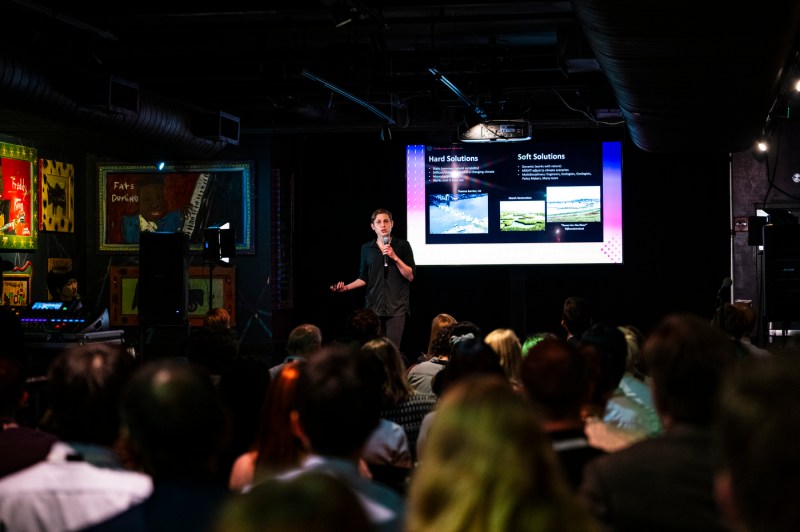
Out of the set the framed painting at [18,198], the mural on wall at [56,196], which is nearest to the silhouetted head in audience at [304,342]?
the framed painting at [18,198]

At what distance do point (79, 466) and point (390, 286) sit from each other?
762 cm

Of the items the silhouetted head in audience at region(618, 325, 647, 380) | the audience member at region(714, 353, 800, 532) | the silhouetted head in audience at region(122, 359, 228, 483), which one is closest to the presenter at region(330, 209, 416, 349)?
the silhouetted head in audience at region(618, 325, 647, 380)

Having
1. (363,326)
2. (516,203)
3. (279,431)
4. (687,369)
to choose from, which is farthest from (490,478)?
(516,203)

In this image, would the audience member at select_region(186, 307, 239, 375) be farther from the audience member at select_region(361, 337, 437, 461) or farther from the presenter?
the presenter

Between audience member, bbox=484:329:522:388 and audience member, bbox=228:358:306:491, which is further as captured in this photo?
audience member, bbox=484:329:522:388

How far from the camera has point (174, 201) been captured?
36.1 ft

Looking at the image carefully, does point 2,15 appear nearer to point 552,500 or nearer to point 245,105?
point 245,105

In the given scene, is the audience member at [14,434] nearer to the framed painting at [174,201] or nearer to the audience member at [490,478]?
the audience member at [490,478]

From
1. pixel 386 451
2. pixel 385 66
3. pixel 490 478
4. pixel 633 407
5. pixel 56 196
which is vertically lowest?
pixel 386 451

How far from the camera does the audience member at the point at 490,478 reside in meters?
1.12

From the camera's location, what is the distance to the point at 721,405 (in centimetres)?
105

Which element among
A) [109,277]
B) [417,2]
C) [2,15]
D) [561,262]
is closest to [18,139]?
[109,277]

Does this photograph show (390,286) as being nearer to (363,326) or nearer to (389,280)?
(389,280)

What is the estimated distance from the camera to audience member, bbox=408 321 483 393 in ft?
16.1
